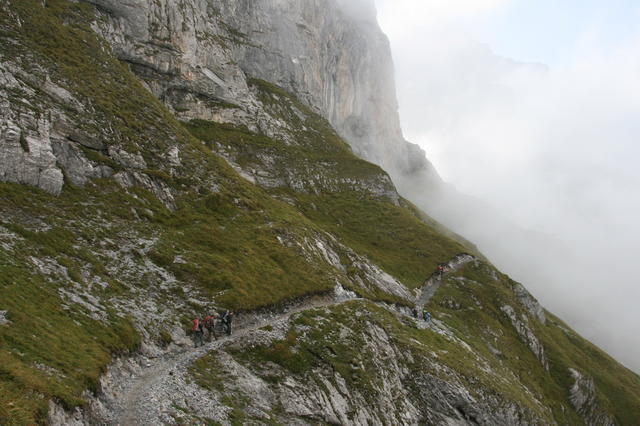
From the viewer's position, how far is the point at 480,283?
89.7m

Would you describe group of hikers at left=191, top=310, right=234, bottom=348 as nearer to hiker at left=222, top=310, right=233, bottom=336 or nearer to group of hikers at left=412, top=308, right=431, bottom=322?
hiker at left=222, top=310, right=233, bottom=336

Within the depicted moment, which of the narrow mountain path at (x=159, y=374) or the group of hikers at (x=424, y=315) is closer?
the narrow mountain path at (x=159, y=374)

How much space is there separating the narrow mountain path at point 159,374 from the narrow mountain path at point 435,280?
30.3 metres

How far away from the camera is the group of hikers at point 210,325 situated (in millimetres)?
34144

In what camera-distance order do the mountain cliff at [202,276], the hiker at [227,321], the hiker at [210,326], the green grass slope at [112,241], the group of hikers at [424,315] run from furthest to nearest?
the group of hikers at [424,315] → the hiker at [227,321] → the hiker at [210,326] → the mountain cliff at [202,276] → the green grass slope at [112,241]

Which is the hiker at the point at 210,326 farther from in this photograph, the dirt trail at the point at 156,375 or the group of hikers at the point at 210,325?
the dirt trail at the point at 156,375

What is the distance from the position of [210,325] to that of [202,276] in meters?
8.45

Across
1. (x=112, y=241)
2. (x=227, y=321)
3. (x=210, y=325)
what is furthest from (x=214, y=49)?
(x=210, y=325)

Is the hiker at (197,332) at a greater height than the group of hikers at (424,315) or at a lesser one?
lesser

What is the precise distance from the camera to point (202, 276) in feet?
141

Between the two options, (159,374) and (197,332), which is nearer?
(159,374)

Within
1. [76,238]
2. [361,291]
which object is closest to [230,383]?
[76,238]

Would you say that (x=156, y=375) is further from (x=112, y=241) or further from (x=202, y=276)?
(x=112, y=241)

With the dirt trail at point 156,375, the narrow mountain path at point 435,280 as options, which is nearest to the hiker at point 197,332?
the dirt trail at point 156,375
